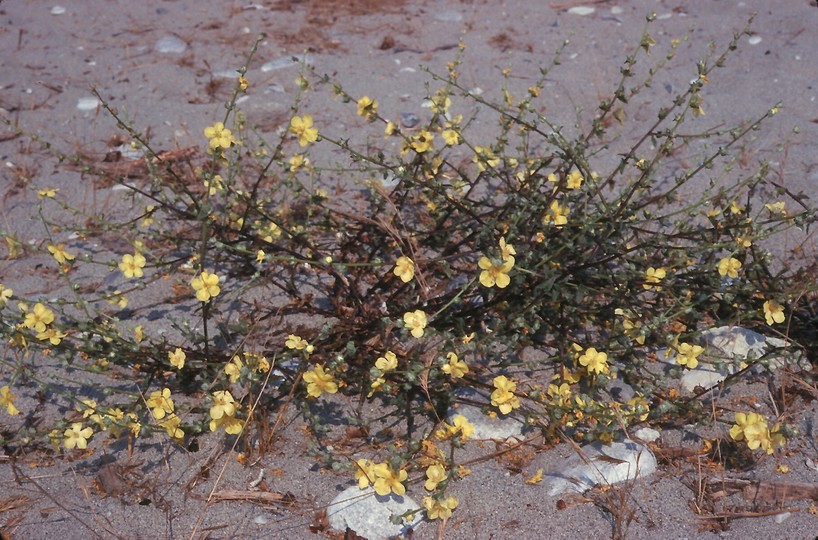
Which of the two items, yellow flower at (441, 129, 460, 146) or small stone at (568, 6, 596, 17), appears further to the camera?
small stone at (568, 6, 596, 17)

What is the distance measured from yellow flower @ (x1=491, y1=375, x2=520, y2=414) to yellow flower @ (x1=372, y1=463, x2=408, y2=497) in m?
0.36

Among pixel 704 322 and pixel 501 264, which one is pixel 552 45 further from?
pixel 501 264

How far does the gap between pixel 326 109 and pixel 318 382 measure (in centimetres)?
231

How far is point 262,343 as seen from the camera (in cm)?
248

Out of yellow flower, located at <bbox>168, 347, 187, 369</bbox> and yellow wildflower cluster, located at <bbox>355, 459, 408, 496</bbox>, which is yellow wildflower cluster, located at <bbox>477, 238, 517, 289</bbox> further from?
yellow flower, located at <bbox>168, 347, 187, 369</bbox>

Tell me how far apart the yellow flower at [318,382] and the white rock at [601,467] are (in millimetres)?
680

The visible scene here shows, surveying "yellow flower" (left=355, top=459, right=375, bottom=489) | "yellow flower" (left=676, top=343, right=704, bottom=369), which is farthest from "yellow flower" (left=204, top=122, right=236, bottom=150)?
"yellow flower" (left=676, top=343, right=704, bottom=369)

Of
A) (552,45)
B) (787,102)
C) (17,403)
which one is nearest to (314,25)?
(552,45)

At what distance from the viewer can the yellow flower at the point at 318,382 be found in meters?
2.02

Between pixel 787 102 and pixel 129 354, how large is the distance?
11.6 ft

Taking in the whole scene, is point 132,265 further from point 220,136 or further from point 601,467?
point 601,467

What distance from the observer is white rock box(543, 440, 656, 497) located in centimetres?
198

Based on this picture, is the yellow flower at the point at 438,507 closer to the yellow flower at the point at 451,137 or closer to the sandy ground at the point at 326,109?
the sandy ground at the point at 326,109

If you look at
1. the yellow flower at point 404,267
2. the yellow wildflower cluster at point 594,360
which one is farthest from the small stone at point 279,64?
the yellow wildflower cluster at point 594,360
